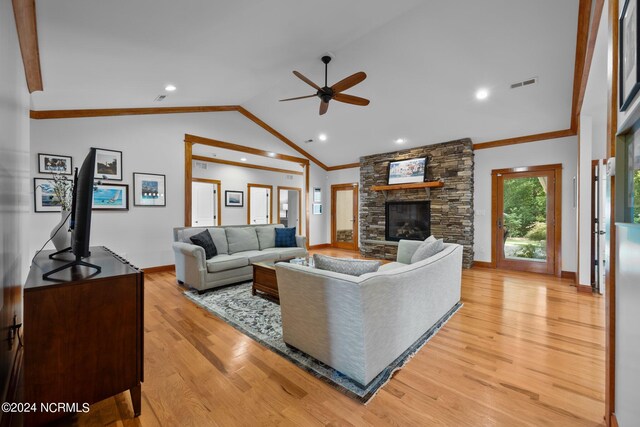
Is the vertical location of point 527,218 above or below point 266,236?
above

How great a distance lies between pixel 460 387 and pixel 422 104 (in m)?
4.45

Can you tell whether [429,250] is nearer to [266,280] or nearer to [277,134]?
[266,280]

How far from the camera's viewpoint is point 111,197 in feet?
14.8

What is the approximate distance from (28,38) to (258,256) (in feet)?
11.0

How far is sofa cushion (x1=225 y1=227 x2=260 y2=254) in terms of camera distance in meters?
4.64

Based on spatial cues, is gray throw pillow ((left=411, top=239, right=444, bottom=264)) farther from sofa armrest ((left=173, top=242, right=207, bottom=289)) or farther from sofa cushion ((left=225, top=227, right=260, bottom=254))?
sofa cushion ((left=225, top=227, right=260, bottom=254))

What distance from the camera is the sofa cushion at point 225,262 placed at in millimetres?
3779

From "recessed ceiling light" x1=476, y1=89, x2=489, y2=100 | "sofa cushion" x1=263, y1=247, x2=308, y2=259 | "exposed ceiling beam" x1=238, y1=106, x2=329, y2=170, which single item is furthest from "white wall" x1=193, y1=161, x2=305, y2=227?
"recessed ceiling light" x1=476, y1=89, x2=489, y2=100

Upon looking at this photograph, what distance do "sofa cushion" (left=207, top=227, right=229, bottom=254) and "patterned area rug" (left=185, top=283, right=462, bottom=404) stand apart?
2.29 feet

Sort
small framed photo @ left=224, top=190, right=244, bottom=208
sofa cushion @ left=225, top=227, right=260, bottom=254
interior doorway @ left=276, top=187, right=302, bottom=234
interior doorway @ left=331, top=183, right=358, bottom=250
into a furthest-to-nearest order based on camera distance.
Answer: interior doorway @ left=276, top=187, right=302, bottom=234, interior doorway @ left=331, top=183, right=358, bottom=250, small framed photo @ left=224, top=190, right=244, bottom=208, sofa cushion @ left=225, top=227, right=260, bottom=254

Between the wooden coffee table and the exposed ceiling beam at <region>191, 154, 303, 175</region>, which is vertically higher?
the exposed ceiling beam at <region>191, 154, 303, 175</region>

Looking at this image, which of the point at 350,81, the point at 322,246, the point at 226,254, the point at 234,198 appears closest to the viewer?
the point at 350,81

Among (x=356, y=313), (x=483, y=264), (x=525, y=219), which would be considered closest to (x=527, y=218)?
(x=525, y=219)

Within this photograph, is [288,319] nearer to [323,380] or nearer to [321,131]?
[323,380]
